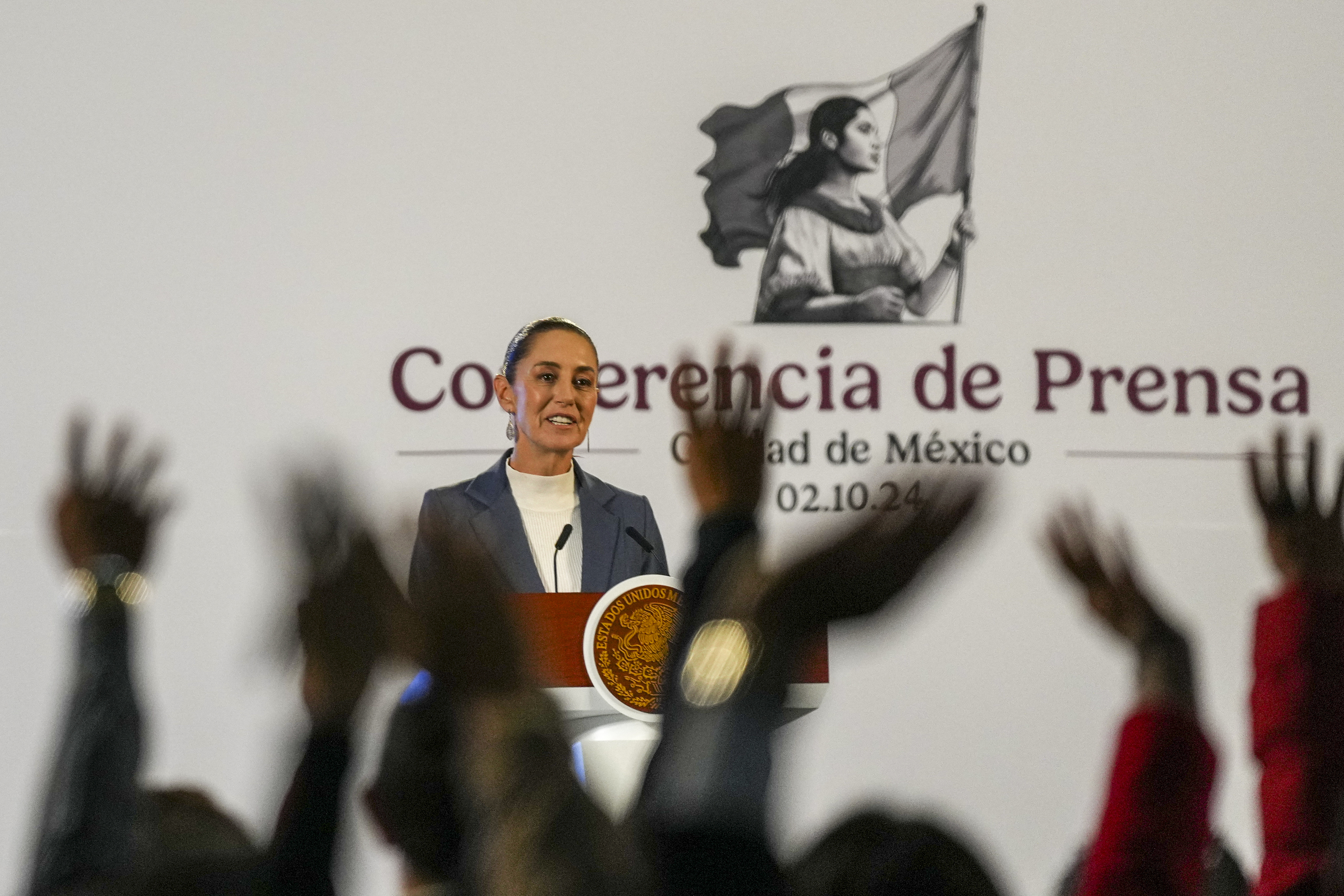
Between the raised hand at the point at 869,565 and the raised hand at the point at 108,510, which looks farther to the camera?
the raised hand at the point at 108,510

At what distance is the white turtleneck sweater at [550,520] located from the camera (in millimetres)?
3256

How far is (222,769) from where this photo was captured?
3.39 meters

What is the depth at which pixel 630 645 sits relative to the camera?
2.61 metres

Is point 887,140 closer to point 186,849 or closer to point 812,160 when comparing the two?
point 812,160

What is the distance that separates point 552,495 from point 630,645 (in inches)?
31.2

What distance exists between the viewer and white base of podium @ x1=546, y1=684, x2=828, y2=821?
2391mm

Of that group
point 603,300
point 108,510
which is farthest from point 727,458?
point 603,300

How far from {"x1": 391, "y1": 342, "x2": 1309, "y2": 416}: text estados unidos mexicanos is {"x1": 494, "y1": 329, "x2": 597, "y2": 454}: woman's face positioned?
0.97 feet

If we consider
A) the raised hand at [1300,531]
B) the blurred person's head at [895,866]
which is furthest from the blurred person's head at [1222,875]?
the blurred person's head at [895,866]

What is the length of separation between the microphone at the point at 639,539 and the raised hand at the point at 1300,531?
1.45 m

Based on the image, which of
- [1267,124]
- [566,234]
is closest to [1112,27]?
[1267,124]

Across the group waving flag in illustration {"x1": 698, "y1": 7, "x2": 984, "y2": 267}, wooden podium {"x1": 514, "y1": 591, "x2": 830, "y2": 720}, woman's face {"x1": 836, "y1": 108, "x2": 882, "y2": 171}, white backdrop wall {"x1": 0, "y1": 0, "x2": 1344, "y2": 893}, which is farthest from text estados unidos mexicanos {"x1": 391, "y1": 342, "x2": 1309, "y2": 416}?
wooden podium {"x1": 514, "y1": 591, "x2": 830, "y2": 720}

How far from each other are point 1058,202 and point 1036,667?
113 cm

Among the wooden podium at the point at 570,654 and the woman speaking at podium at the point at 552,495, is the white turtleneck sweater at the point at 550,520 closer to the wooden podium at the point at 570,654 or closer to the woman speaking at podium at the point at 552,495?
the woman speaking at podium at the point at 552,495
